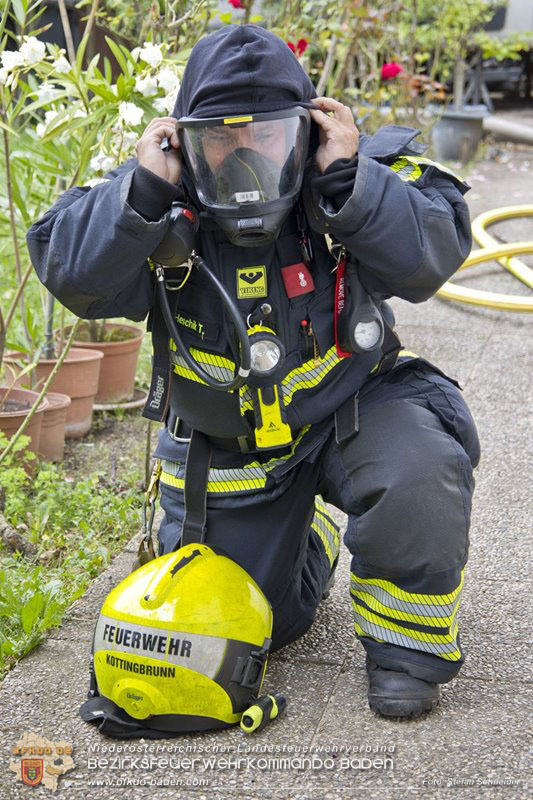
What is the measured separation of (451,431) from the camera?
2.26 m

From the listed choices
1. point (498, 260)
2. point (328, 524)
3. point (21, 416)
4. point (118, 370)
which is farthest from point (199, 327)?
point (498, 260)

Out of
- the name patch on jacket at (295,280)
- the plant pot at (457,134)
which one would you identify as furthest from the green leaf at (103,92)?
the plant pot at (457,134)

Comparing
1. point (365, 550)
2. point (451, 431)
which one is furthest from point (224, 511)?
point (451, 431)

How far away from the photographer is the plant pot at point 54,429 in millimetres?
3461

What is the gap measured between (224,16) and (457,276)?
8.79 ft

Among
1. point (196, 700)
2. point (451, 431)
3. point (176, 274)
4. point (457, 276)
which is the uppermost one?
point (176, 274)

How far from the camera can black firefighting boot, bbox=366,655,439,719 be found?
2076mm

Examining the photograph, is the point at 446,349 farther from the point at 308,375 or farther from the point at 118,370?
the point at 308,375

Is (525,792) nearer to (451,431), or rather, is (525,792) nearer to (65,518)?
(451,431)

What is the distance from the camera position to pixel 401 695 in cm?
208

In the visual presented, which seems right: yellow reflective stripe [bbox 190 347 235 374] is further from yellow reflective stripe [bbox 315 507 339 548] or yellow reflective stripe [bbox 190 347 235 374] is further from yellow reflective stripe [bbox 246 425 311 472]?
yellow reflective stripe [bbox 315 507 339 548]

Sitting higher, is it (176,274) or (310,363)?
(176,274)

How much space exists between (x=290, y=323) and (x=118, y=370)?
6.20 feet

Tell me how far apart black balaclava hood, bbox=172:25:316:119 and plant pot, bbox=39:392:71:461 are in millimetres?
1543
